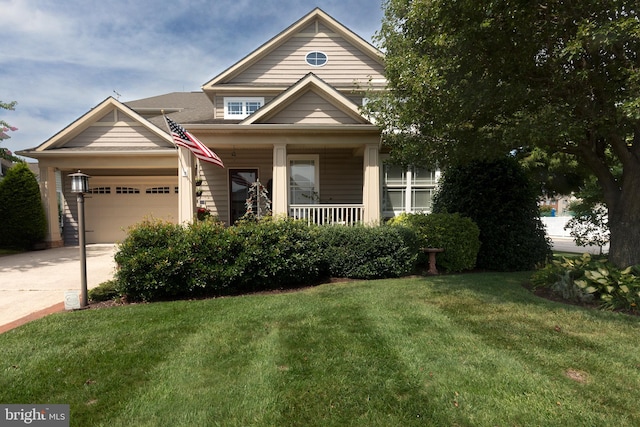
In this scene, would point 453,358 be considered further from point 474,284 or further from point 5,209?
point 5,209

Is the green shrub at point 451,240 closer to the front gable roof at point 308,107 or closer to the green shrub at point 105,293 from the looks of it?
the front gable roof at point 308,107

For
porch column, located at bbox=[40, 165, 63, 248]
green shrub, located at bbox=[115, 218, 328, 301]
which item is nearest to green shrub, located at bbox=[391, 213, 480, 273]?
green shrub, located at bbox=[115, 218, 328, 301]

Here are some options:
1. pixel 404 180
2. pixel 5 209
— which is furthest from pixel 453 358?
pixel 5 209

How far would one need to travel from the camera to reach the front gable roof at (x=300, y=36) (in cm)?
1101

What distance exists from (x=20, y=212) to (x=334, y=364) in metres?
12.7

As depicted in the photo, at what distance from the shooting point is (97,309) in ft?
15.8

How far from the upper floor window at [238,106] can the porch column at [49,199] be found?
20.6ft

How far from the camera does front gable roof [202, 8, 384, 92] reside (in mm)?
11008

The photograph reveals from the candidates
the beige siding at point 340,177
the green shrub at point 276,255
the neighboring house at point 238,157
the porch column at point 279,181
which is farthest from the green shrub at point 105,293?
the beige siding at point 340,177

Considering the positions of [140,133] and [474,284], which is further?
[140,133]

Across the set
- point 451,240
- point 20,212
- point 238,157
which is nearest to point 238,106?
point 238,157

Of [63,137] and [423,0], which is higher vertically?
[423,0]

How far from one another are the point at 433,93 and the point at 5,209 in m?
13.6

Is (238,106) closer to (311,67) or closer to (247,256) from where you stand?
(311,67)
